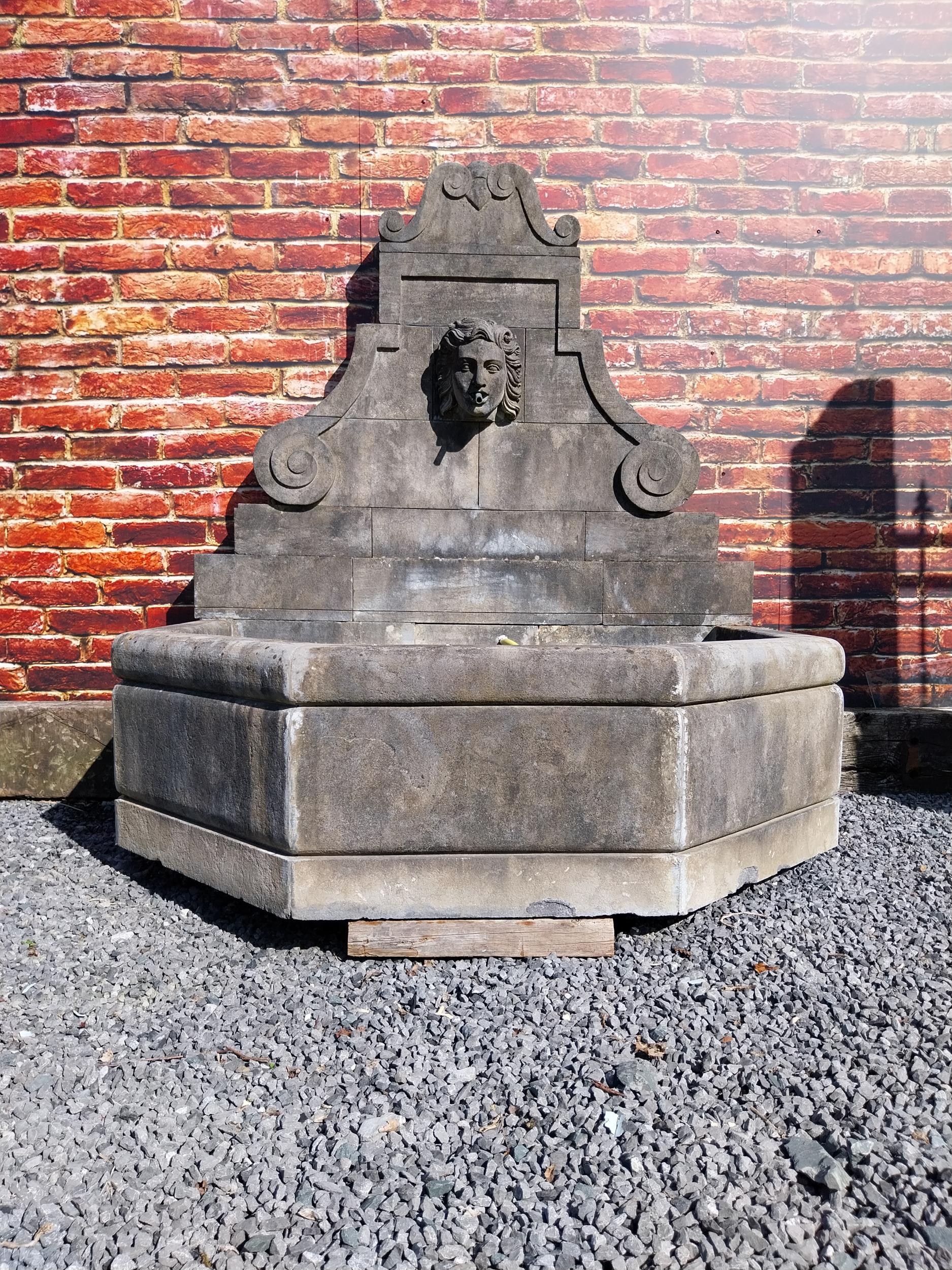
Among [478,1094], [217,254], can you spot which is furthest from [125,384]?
[478,1094]

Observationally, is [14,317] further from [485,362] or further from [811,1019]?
[811,1019]

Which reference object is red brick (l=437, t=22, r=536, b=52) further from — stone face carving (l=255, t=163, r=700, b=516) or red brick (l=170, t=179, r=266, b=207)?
red brick (l=170, t=179, r=266, b=207)

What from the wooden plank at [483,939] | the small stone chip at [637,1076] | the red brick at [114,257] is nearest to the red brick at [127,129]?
the red brick at [114,257]

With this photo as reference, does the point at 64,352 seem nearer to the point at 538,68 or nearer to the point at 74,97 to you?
the point at 74,97

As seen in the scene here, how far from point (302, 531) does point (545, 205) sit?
72.6 inches

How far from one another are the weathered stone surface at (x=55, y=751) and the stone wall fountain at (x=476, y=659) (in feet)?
3.02

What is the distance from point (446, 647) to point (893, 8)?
3.82 m

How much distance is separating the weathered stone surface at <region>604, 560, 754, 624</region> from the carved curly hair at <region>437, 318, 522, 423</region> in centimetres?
72

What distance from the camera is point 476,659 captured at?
2.27 meters

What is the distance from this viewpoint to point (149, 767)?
2797mm

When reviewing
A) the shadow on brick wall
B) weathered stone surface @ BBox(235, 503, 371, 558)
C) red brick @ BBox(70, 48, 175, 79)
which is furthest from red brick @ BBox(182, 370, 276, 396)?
the shadow on brick wall

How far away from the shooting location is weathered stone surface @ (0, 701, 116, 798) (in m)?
3.89

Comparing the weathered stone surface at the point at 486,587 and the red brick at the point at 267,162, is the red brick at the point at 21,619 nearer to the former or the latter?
the weathered stone surface at the point at 486,587

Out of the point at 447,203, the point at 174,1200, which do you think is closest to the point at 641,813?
the point at 174,1200
